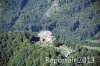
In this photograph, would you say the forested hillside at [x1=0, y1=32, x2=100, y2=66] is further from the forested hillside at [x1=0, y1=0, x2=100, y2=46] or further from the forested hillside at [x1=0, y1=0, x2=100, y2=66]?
the forested hillside at [x1=0, y1=0, x2=100, y2=46]

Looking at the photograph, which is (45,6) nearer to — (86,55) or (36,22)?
(36,22)

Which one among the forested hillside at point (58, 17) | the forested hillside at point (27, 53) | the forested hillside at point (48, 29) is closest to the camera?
the forested hillside at point (27, 53)

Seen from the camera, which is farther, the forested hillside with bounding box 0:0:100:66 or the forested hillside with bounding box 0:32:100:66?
the forested hillside with bounding box 0:0:100:66

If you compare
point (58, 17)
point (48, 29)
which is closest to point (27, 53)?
point (48, 29)

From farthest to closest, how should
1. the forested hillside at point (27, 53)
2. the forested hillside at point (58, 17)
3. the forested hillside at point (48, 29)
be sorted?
the forested hillside at point (58, 17)
the forested hillside at point (48, 29)
the forested hillside at point (27, 53)

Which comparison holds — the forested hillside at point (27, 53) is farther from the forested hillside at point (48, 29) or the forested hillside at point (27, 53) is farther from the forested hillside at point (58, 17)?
the forested hillside at point (58, 17)

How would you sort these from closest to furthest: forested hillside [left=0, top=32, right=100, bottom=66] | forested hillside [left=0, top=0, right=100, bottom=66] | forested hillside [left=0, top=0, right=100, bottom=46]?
1. forested hillside [left=0, top=32, right=100, bottom=66]
2. forested hillside [left=0, top=0, right=100, bottom=66]
3. forested hillside [left=0, top=0, right=100, bottom=46]

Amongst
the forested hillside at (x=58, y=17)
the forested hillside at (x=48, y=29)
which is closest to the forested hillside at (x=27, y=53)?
the forested hillside at (x=48, y=29)

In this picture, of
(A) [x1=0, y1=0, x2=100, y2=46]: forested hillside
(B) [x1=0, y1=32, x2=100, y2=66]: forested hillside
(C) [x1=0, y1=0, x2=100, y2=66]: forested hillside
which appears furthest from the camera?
(A) [x1=0, y1=0, x2=100, y2=46]: forested hillside

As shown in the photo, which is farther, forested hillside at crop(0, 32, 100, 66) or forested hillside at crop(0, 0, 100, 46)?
forested hillside at crop(0, 0, 100, 46)

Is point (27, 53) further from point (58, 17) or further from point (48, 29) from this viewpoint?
point (58, 17)

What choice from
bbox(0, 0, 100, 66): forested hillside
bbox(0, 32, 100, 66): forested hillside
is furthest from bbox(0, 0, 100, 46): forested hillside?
bbox(0, 32, 100, 66): forested hillside

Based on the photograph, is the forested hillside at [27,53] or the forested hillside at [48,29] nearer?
the forested hillside at [27,53]

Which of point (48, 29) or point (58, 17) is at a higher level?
point (58, 17)
